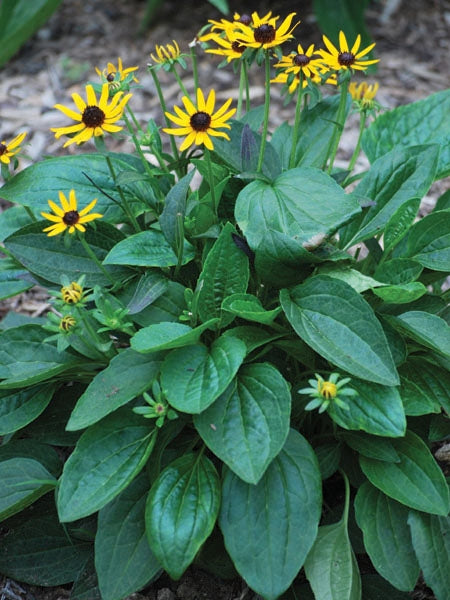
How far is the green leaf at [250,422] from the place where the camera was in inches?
56.9

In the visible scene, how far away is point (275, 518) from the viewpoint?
1536mm

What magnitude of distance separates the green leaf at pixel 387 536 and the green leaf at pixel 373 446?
0.34 feet

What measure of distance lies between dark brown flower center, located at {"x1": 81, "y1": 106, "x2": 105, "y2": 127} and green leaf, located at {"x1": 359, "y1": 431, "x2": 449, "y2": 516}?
3.36 ft

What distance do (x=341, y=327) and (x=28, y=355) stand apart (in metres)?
0.83

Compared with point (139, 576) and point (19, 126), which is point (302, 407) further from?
point (19, 126)

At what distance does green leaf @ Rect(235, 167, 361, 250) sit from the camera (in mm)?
1679

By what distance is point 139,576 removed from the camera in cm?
158

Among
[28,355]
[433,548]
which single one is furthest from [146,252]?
[433,548]

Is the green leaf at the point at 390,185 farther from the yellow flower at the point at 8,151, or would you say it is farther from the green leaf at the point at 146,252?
the yellow flower at the point at 8,151

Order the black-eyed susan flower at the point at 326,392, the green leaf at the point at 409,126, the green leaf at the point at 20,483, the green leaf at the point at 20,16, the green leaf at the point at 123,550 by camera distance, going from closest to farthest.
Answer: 1. the black-eyed susan flower at the point at 326,392
2. the green leaf at the point at 123,550
3. the green leaf at the point at 20,483
4. the green leaf at the point at 409,126
5. the green leaf at the point at 20,16

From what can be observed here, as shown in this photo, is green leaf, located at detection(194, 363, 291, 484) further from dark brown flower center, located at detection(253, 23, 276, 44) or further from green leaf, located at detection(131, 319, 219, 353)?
dark brown flower center, located at detection(253, 23, 276, 44)

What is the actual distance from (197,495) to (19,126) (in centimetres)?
268

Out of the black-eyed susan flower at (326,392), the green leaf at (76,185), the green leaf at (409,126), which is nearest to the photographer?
the black-eyed susan flower at (326,392)

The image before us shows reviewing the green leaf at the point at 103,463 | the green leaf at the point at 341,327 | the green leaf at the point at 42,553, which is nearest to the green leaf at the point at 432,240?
the green leaf at the point at 341,327
